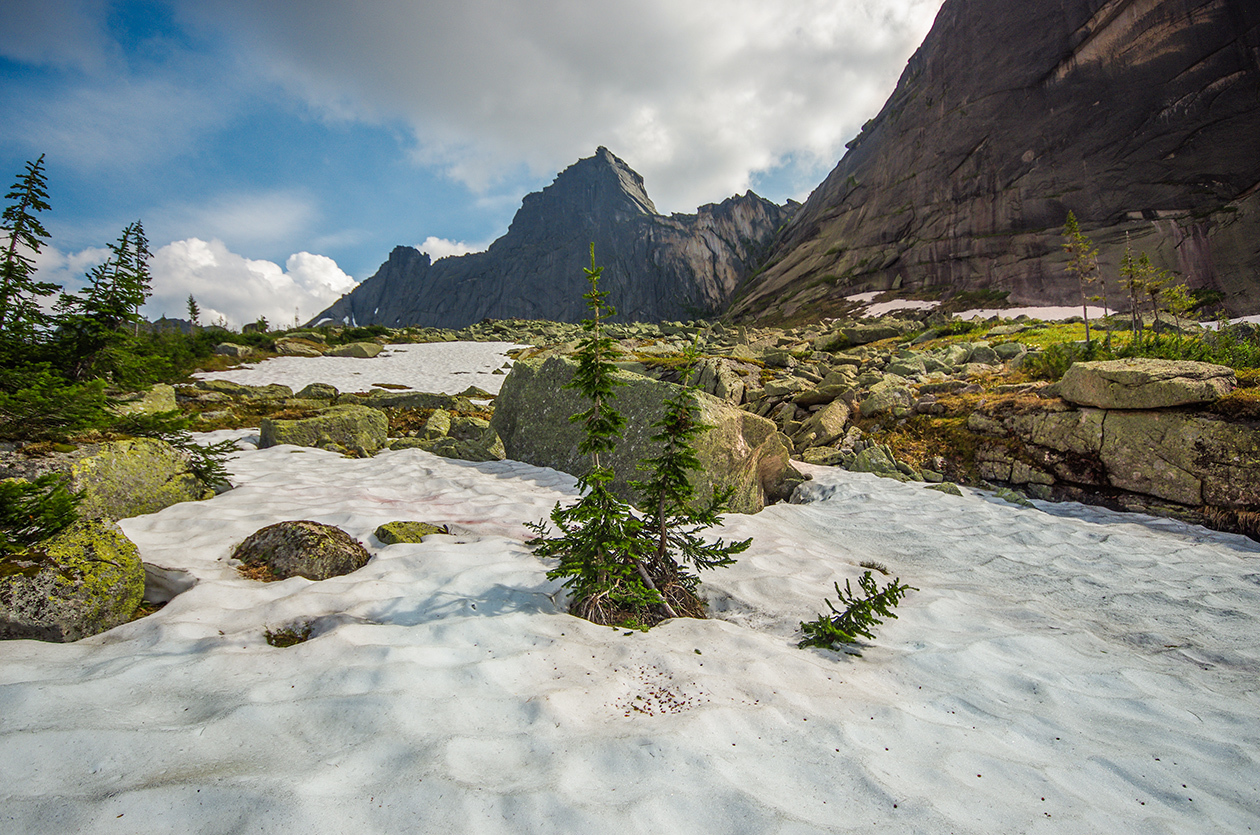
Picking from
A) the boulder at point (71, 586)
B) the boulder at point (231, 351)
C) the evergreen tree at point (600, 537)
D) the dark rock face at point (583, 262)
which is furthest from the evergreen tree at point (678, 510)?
the dark rock face at point (583, 262)

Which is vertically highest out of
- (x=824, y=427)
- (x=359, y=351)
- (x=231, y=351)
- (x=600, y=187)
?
(x=600, y=187)

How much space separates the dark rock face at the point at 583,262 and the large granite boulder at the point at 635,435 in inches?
4194

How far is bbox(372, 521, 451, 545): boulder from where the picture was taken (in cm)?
457

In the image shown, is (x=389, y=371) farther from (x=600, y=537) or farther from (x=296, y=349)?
(x=600, y=537)

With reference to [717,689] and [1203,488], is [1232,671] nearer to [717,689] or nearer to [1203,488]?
[717,689]

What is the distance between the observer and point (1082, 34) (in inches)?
2160

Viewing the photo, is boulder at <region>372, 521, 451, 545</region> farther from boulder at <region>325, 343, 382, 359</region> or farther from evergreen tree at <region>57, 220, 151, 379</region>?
boulder at <region>325, 343, 382, 359</region>

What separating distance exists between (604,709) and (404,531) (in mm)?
3134

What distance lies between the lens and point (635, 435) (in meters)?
7.56

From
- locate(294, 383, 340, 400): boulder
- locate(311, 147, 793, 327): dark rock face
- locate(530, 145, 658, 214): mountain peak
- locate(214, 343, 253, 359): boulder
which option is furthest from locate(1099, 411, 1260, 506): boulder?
locate(530, 145, 658, 214): mountain peak

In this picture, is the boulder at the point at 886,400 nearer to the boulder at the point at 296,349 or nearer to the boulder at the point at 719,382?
the boulder at the point at 719,382

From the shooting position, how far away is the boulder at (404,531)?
4566 mm

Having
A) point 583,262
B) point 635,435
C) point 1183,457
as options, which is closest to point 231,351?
point 635,435

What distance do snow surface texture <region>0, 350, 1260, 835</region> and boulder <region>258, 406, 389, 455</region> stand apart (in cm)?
440
